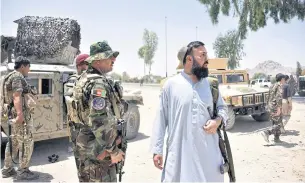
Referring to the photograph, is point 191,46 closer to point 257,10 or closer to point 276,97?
point 276,97

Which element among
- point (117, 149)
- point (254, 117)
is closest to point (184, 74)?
point (117, 149)

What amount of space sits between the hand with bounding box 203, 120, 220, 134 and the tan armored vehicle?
4.96 m

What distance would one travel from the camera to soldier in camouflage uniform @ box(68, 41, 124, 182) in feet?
7.75

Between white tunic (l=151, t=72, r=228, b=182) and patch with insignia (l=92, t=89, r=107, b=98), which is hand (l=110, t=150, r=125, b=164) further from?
patch with insignia (l=92, t=89, r=107, b=98)

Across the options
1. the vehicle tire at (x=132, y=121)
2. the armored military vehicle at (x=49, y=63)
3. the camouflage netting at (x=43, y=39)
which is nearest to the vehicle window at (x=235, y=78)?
the armored military vehicle at (x=49, y=63)

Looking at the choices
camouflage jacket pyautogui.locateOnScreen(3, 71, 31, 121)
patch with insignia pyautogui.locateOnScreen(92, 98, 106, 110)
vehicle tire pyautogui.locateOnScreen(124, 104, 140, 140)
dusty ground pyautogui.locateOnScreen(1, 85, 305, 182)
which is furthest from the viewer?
vehicle tire pyautogui.locateOnScreen(124, 104, 140, 140)

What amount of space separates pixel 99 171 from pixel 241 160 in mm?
3668

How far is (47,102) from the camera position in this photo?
562 cm

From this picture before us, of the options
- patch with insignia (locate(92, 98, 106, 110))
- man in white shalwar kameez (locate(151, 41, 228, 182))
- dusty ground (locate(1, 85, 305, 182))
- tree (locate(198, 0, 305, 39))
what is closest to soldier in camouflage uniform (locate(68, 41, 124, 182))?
patch with insignia (locate(92, 98, 106, 110))

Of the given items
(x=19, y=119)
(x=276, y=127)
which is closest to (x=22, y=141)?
(x=19, y=119)

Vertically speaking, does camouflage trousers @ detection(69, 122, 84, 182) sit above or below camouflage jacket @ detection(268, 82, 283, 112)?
below

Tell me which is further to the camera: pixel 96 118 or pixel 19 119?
pixel 19 119

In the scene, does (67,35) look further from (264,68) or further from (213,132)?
(264,68)

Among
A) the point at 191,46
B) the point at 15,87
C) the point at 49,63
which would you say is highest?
the point at 49,63
